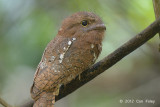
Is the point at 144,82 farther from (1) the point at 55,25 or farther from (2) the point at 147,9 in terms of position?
(1) the point at 55,25

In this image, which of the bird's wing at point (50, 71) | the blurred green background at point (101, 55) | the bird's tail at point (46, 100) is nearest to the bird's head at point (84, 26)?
the bird's wing at point (50, 71)

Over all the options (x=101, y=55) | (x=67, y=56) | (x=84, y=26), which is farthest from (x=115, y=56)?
(x=101, y=55)

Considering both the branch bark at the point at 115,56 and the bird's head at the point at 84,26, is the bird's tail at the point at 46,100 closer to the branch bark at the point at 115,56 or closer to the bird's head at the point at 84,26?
the branch bark at the point at 115,56

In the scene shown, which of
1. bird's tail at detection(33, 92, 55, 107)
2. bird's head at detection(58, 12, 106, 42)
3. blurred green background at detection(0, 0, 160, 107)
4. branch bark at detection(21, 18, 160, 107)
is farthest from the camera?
blurred green background at detection(0, 0, 160, 107)

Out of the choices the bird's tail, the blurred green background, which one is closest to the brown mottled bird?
the bird's tail

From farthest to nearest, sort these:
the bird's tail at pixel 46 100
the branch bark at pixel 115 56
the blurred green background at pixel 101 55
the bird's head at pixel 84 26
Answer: the blurred green background at pixel 101 55 < the bird's head at pixel 84 26 < the bird's tail at pixel 46 100 < the branch bark at pixel 115 56

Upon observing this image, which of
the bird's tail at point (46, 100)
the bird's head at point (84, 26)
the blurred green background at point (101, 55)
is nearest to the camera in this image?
the bird's tail at point (46, 100)

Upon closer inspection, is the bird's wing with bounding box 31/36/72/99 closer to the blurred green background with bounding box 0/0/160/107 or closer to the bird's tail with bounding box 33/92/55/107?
the bird's tail with bounding box 33/92/55/107

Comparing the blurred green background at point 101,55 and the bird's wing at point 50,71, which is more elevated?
the blurred green background at point 101,55
